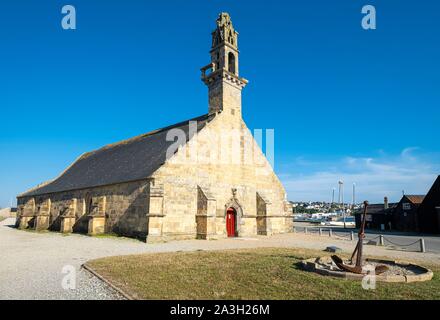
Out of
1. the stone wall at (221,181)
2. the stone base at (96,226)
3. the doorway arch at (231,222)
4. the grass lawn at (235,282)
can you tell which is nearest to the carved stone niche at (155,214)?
the stone wall at (221,181)

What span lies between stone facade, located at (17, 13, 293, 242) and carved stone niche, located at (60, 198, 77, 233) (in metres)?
0.08

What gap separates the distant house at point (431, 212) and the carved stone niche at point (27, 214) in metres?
44.3

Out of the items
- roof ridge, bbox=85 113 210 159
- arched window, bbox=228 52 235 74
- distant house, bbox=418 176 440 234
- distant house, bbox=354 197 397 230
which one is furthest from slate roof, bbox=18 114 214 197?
distant house, bbox=354 197 397 230

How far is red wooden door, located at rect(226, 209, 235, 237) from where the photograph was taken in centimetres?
2281

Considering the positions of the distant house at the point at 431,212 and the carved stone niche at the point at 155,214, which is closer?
the carved stone niche at the point at 155,214

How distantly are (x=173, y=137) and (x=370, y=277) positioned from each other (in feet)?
65.7

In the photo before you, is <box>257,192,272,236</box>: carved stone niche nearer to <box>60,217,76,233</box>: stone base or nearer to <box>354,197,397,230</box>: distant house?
<box>60,217,76,233</box>: stone base

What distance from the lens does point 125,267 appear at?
30.7 ft

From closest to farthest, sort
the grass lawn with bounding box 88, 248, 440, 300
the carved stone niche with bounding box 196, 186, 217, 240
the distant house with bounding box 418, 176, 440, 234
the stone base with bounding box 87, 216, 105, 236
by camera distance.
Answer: the grass lawn with bounding box 88, 248, 440, 300, the carved stone niche with bounding box 196, 186, 217, 240, the stone base with bounding box 87, 216, 105, 236, the distant house with bounding box 418, 176, 440, 234

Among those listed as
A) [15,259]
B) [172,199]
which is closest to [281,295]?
[15,259]

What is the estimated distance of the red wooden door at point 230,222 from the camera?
22812 millimetres

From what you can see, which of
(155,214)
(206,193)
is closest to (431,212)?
(206,193)

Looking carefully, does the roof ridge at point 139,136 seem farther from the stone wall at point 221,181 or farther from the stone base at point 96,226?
the stone base at point 96,226

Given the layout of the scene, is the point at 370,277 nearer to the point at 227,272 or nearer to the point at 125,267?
the point at 227,272
